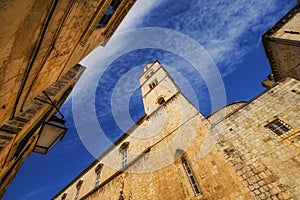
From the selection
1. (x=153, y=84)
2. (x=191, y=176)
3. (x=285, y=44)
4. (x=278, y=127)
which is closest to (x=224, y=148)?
(x=191, y=176)

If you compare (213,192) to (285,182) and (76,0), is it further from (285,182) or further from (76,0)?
(76,0)

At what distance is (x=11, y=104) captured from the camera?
262 centimetres

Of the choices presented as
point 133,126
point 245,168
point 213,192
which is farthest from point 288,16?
point 133,126

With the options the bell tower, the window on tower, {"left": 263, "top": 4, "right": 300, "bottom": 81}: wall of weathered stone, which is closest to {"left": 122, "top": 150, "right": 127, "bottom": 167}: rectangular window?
the bell tower

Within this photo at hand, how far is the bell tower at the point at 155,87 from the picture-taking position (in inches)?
592

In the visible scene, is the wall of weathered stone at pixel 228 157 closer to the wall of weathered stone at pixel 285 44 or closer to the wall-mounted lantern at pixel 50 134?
the wall of weathered stone at pixel 285 44

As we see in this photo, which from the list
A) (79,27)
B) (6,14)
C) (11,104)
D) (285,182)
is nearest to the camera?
(6,14)

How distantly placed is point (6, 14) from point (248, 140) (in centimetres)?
881

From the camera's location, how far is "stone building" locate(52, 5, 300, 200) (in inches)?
260

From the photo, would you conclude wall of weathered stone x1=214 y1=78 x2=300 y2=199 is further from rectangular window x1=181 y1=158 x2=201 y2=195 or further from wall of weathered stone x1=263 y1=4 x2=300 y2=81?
wall of weathered stone x1=263 y1=4 x2=300 y2=81

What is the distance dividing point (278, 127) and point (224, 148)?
7.85 feet

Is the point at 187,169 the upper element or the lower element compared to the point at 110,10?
lower

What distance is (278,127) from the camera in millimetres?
7316

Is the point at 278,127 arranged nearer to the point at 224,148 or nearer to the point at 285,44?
the point at 224,148
